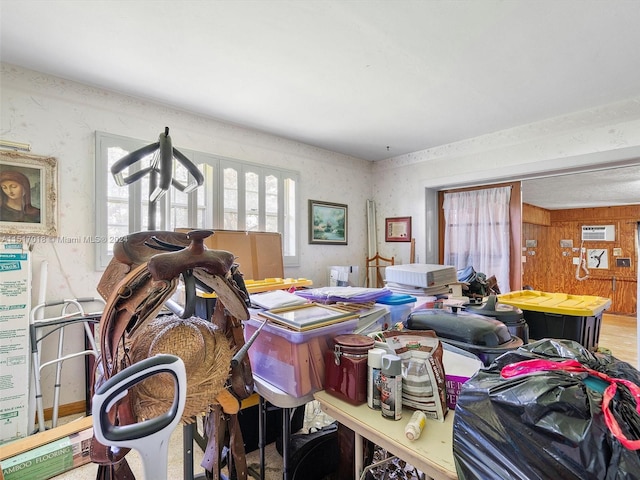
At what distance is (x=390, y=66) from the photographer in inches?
87.0

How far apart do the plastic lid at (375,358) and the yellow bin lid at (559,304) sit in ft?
4.50

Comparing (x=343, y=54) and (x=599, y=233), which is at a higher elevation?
(x=343, y=54)

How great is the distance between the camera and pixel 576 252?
721 centimetres

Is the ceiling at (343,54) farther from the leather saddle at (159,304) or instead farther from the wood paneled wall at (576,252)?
the wood paneled wall at (576,252)

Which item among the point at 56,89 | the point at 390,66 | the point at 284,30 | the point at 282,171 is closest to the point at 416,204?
the point at 282,171

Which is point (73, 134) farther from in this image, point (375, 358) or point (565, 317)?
point (565, 317)

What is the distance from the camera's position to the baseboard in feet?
7.72

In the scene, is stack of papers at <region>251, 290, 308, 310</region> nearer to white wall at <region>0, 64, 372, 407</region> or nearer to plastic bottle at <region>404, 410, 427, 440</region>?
plastic bottle at <region>404, 410, 427, 440</region>

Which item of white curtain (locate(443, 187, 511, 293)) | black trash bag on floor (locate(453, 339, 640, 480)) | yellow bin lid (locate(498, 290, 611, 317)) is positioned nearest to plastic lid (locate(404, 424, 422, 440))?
black trash bag on floor (locate(453, 339, 640, 480))

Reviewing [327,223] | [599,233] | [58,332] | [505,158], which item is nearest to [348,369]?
[58,332]

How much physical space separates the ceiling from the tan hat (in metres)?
1.71

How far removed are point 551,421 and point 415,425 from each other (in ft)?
1.21

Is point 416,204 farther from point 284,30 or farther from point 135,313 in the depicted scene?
point 135,313

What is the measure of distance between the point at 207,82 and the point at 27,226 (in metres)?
1.74
